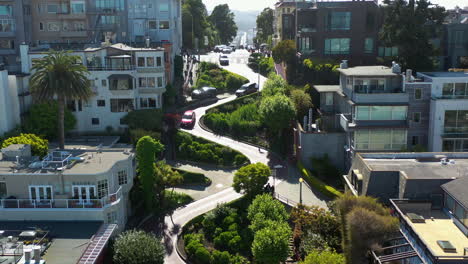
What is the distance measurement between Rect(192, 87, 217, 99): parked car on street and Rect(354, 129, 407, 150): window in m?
30.1

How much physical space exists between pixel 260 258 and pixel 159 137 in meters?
24.6

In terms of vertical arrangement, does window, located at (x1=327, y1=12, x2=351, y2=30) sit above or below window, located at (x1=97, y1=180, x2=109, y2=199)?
above

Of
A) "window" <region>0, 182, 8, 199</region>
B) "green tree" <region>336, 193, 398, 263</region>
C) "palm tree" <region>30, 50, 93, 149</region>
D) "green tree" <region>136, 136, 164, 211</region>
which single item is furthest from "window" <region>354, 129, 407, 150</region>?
Answer: "window" <region>0, 182, 8, 199</region>

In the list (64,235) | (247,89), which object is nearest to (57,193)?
(64,235)

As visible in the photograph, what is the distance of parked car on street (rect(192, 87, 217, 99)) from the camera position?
75938mm

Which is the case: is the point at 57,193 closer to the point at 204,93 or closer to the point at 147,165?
the point at 147,165

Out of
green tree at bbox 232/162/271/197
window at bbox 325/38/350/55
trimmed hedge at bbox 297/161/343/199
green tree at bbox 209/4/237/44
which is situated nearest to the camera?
green tree at bbox 232/162/271/197

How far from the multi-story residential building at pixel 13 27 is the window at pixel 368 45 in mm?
49154

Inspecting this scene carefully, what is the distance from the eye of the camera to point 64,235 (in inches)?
1465

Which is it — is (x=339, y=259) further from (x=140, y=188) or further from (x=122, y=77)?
(x=122, y=77)

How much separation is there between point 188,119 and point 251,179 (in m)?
20.6

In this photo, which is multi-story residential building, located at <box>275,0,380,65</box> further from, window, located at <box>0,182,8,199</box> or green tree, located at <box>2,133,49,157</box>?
window, located at <box>0,182,8,199</box>

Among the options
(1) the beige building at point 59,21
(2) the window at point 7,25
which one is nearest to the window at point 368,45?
(1) the beige building at point 59,21

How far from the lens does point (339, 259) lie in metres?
35.0
